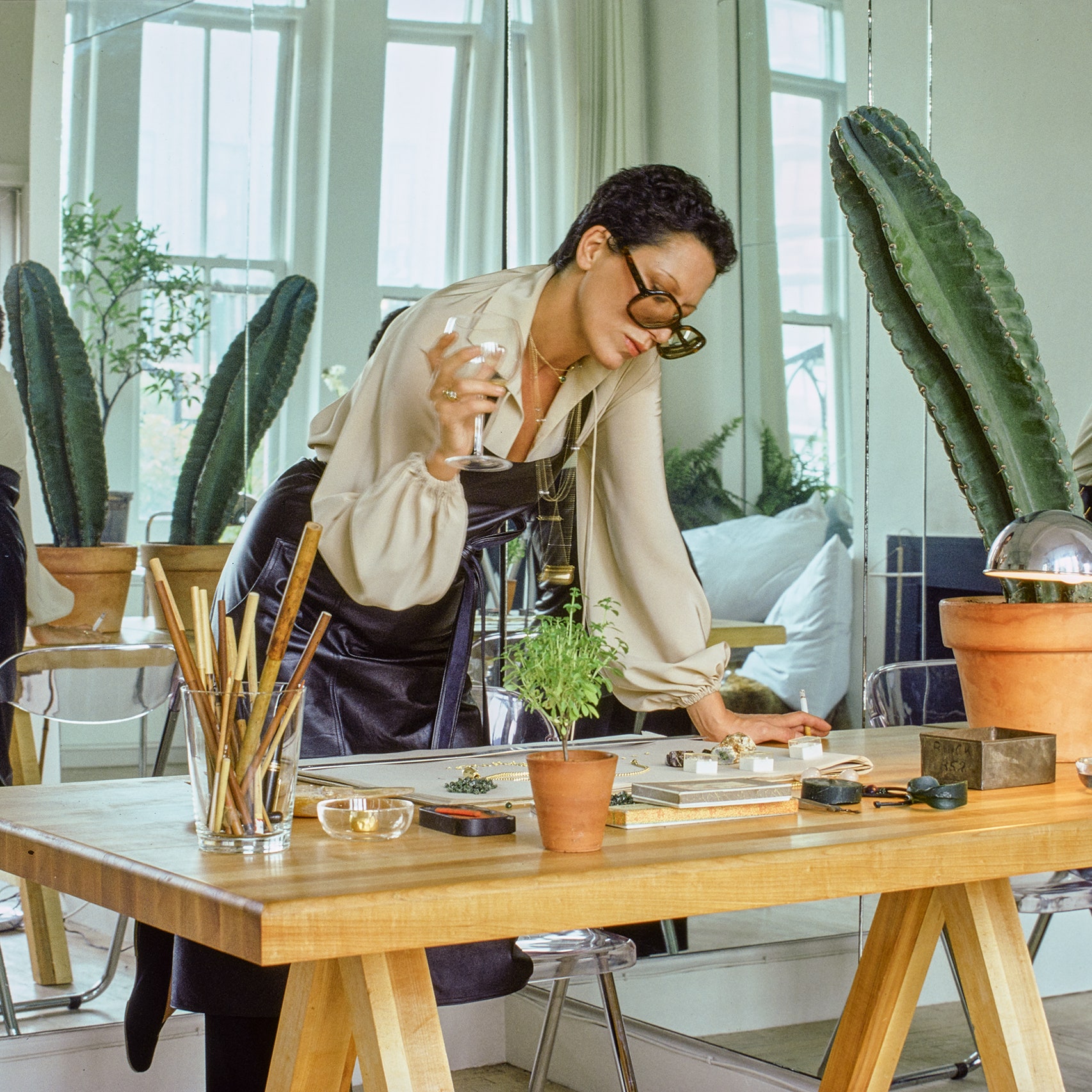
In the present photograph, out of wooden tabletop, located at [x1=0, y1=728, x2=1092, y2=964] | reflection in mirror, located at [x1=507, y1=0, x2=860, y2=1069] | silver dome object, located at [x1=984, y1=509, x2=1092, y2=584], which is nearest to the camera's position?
wooden tabletop, located at [x1=0, y1=728, x2=1092, y2=964]

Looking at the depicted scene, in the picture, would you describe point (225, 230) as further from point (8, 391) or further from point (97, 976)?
point (97, 976)

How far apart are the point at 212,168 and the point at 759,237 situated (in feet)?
3.57

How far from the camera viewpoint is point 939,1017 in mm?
2680

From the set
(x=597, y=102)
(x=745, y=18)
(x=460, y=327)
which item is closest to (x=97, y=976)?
(x=460, y=327)

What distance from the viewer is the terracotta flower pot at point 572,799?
3.47 ft

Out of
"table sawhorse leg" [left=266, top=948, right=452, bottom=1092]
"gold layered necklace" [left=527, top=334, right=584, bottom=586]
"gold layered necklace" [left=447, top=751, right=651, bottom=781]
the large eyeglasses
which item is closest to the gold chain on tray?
"gold layered necklace" [left=447, top=751, right=651, bottom=781]

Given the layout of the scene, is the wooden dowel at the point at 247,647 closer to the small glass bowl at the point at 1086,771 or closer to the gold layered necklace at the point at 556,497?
the small glass bowl at the point at 1086,771

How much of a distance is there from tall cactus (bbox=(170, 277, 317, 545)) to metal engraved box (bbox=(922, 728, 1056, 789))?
4.17ft

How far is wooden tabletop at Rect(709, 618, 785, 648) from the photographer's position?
2.79 m

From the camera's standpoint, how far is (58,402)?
218 cm

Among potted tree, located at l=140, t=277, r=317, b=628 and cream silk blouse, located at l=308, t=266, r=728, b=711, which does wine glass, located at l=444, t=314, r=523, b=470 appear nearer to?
cream silk blouse, located at l=308, t=266, r=728, b=711

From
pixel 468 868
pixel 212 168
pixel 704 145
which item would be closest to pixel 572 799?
pixel 468 868

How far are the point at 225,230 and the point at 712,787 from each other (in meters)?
1.47

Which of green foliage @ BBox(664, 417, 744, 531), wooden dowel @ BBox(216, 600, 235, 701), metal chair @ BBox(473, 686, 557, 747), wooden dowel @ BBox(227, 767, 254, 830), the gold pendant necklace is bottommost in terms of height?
metal chair @ BBox(473, 686, 557, 747)
